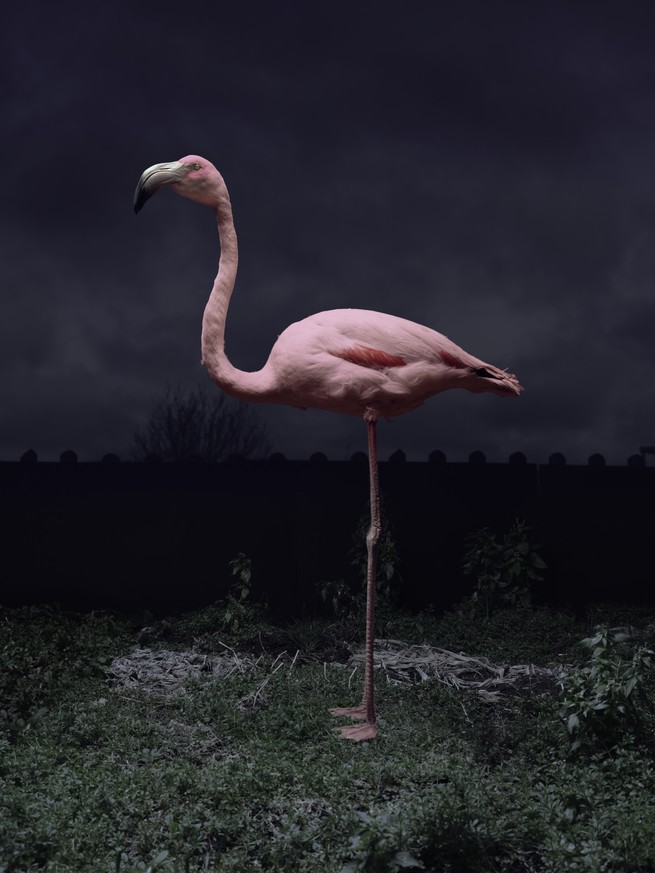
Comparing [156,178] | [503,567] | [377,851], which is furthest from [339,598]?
[377,851]

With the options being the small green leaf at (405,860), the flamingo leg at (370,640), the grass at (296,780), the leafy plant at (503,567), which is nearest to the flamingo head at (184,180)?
the flamingo leg at (370,640)

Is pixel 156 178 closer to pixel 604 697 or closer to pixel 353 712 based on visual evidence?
pixel 353 712

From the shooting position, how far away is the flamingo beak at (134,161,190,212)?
4844 mm

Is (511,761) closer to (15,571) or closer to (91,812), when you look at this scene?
(91,812)

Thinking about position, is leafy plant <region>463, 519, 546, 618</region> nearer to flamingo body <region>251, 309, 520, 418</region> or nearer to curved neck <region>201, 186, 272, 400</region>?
flamingo body <region>251, 309, 520, 418</region>

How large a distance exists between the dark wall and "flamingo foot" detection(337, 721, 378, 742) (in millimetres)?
3643

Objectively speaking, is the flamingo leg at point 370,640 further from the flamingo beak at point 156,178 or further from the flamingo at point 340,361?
the flamingo beak at point 156,178

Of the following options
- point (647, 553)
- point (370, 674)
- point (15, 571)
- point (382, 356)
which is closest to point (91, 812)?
point (370, 674)

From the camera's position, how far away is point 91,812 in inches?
142

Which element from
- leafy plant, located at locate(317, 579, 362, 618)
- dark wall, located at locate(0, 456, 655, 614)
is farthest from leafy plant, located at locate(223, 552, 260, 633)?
leafy plant, located at locate(317, 579, 362, 618)

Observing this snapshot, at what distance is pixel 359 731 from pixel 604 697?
130 centimetres

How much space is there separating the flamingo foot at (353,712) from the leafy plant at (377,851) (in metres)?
1.84

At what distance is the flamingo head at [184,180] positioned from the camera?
4.86 m

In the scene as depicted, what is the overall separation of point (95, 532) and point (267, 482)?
1798 millimetres
